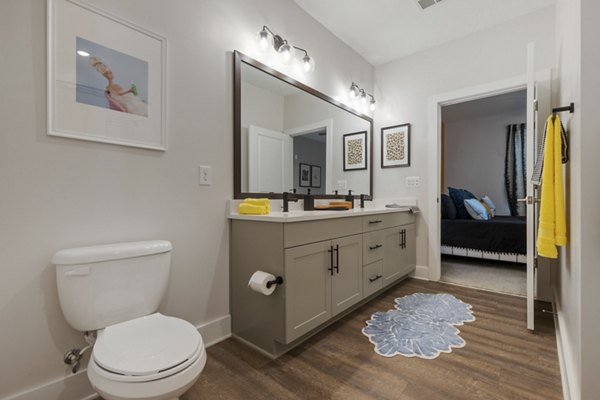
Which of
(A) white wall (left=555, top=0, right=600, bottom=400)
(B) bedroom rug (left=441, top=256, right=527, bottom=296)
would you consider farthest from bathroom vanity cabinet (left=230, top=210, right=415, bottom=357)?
(B) bedroom rug (left=441, top=256, right=527, bottom=296)

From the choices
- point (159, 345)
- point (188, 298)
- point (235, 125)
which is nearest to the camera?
point (159, 345)

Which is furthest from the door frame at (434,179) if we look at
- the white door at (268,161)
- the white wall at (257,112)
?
the white wall at (257,112)

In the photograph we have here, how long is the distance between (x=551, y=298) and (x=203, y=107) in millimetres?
3277

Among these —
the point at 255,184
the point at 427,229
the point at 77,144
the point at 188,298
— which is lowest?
the point at 188,298

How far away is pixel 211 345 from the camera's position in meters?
1.78

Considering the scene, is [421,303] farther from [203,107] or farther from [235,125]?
[203,107]

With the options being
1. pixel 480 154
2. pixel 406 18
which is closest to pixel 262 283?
pixel 406 18

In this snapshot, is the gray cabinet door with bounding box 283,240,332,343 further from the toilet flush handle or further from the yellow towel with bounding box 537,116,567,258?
the yellow towel with bounding box 537,116,567,258

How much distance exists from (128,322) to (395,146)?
308 cm

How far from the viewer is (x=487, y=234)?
3584 mm

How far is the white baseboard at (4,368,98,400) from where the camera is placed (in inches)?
46.1

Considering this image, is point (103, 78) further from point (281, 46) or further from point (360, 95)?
point (360, 95)

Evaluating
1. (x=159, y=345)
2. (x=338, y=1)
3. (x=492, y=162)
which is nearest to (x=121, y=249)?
(x=159, y=345)

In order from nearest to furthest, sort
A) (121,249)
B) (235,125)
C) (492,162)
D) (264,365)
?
(121,249), (264,365), (235,125), (492,162)
